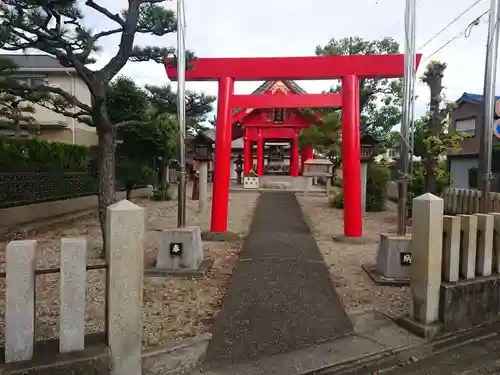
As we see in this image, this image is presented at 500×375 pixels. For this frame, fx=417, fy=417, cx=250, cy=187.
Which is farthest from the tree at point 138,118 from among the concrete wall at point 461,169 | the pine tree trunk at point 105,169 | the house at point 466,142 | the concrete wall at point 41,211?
the concrete wall at point 461,169

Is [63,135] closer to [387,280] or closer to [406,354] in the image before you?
[387,280]

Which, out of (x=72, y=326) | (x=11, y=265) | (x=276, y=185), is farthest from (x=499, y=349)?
(x=276, y=185)

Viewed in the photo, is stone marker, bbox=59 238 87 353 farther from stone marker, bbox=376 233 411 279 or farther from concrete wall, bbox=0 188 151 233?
concrete wall, bbox=0 188 151 233

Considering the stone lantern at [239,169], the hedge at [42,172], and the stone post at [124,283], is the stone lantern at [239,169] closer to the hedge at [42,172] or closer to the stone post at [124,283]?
the hedge at [42,172]

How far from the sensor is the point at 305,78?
29.7 ft

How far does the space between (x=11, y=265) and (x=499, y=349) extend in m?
4.07

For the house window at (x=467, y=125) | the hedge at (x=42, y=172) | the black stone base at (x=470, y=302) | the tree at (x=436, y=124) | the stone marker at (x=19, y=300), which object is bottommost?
the black stone base at (x=470, y=302)

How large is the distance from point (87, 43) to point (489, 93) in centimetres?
592

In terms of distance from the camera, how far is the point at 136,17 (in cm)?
636

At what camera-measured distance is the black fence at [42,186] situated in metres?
9.18

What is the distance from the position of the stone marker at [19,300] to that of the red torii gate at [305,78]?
21.3ft

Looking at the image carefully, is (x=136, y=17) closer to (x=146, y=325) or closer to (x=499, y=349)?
(x=146, y=325)

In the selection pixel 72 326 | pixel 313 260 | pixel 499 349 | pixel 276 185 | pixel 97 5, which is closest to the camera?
pixel 72 326

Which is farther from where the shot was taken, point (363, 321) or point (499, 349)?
point (363, 321)
